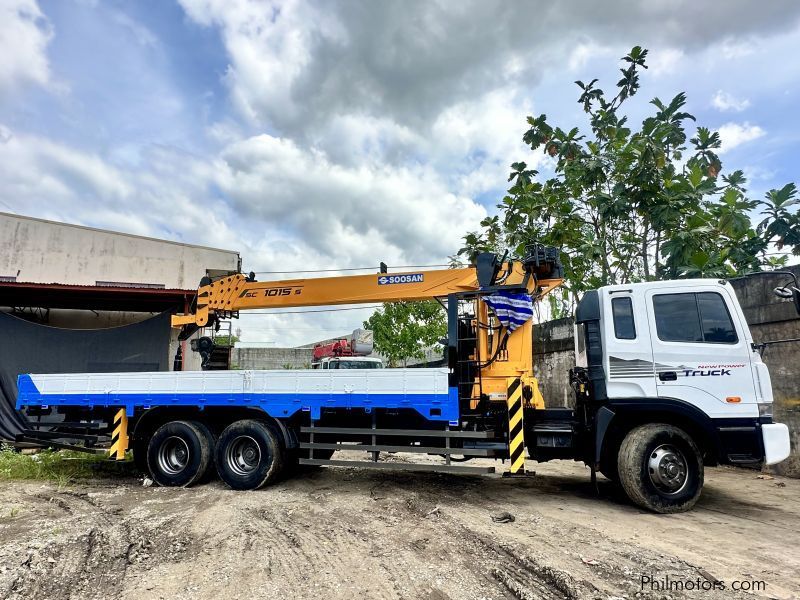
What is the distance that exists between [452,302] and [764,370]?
3.98 metres

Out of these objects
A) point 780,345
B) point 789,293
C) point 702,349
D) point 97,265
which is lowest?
point 702,349

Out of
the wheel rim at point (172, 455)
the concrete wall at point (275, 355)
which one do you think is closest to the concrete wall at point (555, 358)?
the wheel rim at point (172, 455)

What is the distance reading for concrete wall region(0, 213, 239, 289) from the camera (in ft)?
Result: 58.4

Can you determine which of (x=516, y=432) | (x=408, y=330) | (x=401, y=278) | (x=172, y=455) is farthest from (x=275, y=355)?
(x=516, y=432)

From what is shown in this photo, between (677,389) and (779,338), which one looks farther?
(779,338)

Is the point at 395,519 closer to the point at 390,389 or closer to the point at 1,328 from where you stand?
the point at 390,389

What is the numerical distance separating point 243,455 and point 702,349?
659cm

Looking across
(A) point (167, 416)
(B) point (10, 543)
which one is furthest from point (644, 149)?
(B) point (10, 543)

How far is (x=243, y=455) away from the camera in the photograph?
7.73m

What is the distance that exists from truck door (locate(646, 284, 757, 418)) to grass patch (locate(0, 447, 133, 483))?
9250 millimetres

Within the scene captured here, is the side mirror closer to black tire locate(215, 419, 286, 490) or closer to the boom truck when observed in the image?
the boom truck

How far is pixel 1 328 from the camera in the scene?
13.7 m

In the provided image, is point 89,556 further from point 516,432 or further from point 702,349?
point 702,349

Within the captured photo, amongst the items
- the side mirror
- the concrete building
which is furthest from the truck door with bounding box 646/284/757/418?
the concrete building
